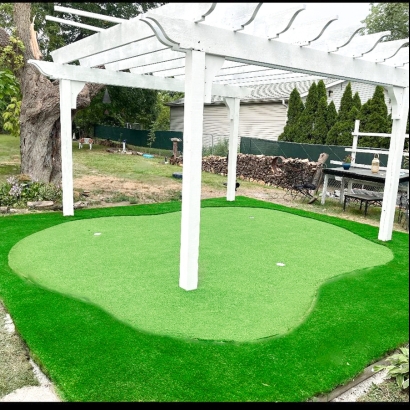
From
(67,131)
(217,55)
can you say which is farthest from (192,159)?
(67,131)

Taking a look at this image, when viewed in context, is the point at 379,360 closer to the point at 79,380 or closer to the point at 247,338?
the point at 247,338

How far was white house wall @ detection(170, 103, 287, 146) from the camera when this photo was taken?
17641mm

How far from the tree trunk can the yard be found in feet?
9.38

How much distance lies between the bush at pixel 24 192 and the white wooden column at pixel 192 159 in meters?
5.45

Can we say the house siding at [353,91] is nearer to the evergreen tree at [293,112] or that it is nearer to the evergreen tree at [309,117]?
the evergreen tree at [293,112]

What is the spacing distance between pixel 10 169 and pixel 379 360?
13234 millimetres

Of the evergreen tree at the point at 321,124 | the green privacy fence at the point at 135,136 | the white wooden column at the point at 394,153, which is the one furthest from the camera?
the green privacy fence at the point at 135,136

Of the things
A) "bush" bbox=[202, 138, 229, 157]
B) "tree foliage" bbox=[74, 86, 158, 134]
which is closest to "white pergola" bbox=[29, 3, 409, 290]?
"bush" bbox=[202, 138, 229, 157]


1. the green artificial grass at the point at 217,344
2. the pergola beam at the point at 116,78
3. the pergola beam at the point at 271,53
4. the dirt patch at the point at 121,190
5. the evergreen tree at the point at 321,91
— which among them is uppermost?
the evergreen tree at the point at 321,91

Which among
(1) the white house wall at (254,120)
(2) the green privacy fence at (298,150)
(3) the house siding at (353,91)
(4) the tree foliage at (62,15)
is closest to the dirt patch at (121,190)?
(2) the green privacy fence at (298,150)

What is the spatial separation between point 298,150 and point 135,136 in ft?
42.9

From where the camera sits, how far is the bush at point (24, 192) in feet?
27.1

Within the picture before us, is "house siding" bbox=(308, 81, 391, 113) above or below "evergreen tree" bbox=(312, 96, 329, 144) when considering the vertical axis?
above

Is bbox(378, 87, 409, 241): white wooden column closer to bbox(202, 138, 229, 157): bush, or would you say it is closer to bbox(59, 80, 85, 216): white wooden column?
bbox(59, 80, 85, 216): white wooden column
